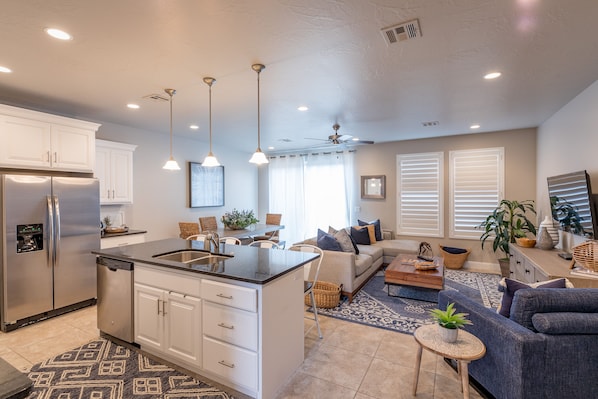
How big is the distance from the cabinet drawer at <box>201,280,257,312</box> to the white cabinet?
4.9 inches

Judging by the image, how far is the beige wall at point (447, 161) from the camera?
534 centimetres

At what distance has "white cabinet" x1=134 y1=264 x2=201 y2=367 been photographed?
2.32m

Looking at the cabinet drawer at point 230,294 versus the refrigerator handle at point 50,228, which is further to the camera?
the refrigerator handle at point 50,228

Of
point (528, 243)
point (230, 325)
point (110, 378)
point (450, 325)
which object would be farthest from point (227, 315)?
point (528, 243)

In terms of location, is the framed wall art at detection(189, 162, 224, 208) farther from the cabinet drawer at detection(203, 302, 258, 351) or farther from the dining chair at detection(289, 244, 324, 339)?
the cabinet drawer at detection(203, 302, 258, 351)

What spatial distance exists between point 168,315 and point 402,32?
2977mm

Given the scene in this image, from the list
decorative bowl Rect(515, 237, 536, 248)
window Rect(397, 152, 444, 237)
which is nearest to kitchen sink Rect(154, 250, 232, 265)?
decorative bowl Rect(515, 237, 536, 248)

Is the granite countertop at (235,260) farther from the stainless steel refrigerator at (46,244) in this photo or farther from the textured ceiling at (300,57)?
the textured ceiling at (300,57)

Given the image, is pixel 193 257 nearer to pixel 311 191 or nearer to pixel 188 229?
pixel 188 229

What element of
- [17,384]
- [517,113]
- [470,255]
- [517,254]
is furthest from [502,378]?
[470,255]

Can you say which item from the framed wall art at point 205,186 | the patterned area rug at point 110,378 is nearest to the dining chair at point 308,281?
the patterned area rug at point 110,378

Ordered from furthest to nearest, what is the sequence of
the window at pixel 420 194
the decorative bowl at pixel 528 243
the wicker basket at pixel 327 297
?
Result: the window at pixel 420 194 → the decorative bowl at pixel 528 243 → the wicker basket at pixel 327 297

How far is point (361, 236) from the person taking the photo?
5754mm

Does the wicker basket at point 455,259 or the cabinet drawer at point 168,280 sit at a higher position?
the cabinet drawer at point 168,280
